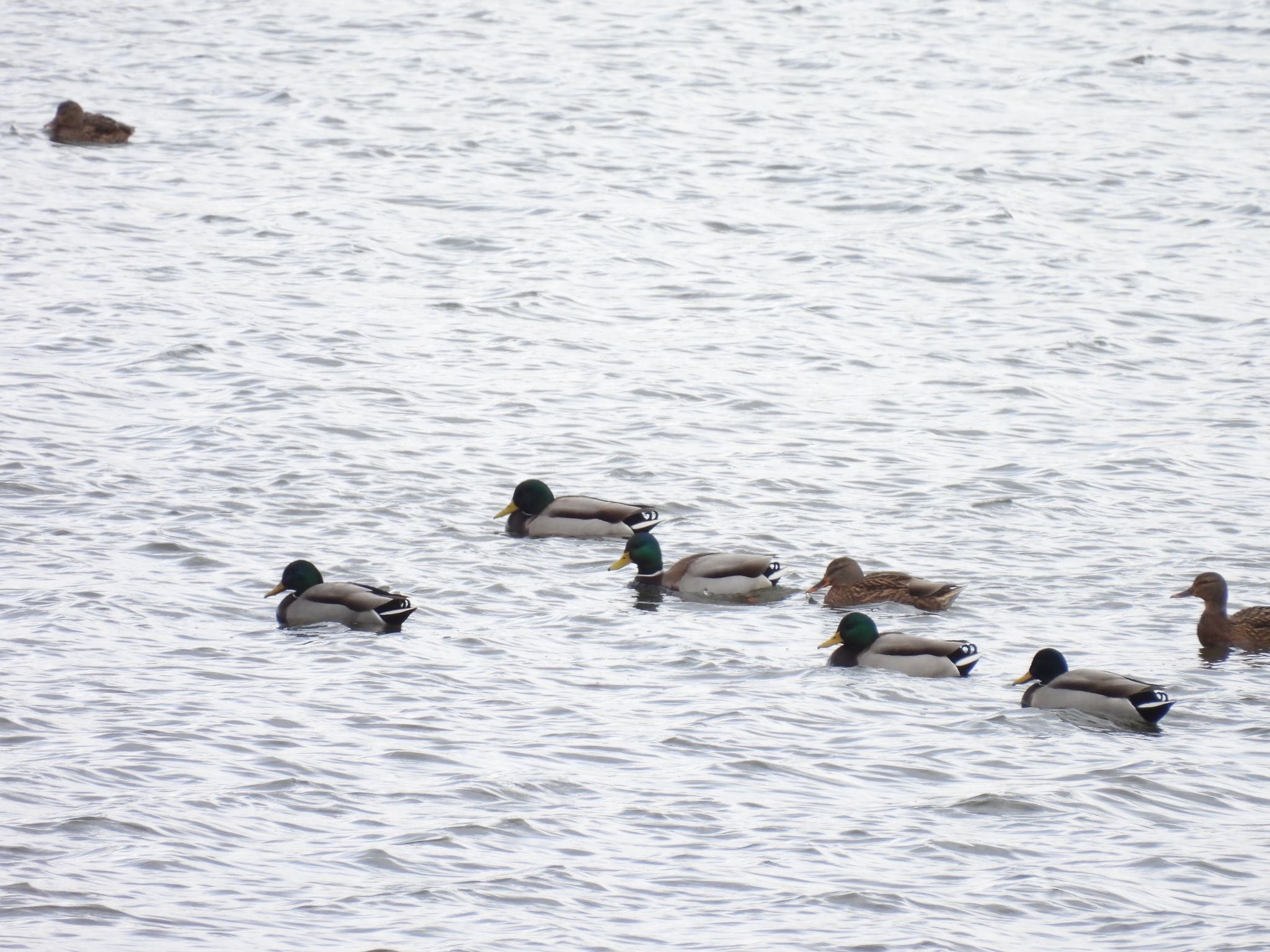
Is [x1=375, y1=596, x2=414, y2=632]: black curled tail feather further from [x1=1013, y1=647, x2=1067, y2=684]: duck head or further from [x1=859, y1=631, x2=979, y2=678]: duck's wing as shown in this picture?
[x1=1013, y1=647, x2=1067, y2=684]: duck head

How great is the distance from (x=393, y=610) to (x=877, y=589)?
344 centimetres

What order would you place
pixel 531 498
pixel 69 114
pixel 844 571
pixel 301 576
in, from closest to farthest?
pixel 301 576
pixel 844 571
pixel 531 498
pixel 69 114

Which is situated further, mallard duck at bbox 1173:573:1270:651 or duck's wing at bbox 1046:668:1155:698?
mallard duck at bbox 1173:573:1270:651

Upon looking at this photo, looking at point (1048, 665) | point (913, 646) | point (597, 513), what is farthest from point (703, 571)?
point (1048, 665)

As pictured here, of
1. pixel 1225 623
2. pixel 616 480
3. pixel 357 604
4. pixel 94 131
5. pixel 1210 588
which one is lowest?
pixel 616 480

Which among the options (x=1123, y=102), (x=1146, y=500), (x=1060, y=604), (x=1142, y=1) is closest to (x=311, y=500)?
(x=1060, y=604)

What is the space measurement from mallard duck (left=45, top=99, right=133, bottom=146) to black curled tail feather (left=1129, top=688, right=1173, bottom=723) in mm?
19581

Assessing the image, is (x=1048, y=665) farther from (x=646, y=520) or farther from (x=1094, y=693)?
(x=646, y=520)

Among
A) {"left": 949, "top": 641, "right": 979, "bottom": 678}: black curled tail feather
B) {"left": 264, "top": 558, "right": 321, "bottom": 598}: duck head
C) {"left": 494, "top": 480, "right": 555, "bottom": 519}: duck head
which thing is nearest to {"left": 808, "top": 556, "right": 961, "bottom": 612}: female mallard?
{"left": 949, "top": 641, "right": 979, "bottom": 678}: black curled tail feather

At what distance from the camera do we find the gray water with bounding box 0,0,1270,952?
31.3 ft

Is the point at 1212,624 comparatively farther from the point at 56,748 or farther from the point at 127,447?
the point at 127,447

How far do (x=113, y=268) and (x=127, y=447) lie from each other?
6.22 metres

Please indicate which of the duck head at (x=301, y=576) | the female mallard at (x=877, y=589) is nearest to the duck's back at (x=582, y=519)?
the female mallard at (x=877, y=589)

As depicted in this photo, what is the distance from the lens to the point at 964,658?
40.5 feet
